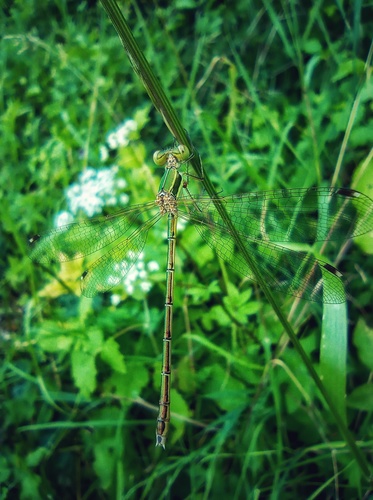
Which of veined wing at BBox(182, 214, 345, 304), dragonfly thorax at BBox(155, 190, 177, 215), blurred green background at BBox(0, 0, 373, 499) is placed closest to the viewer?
veined wing at BBox(182, 214, 345, 304)

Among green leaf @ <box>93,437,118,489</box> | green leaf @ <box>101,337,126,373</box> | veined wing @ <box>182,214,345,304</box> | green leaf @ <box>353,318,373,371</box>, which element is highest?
veined wing @ <box>182,214,345,304</box>

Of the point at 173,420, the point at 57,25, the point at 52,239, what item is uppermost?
the point at 57,25

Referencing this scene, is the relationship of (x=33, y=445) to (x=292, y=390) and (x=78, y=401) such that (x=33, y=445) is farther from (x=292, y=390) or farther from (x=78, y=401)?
(x=292, y=390)

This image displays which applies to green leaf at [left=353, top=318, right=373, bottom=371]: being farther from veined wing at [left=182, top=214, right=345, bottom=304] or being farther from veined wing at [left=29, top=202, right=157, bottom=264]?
veined wing at [left=29, top=202, right=157, bottom=264]

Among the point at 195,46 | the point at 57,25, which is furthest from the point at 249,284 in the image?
the point at 57,25

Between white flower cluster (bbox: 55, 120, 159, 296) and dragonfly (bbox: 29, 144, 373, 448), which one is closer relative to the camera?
dragonfly (bbox: 29, 144, 373, 448)

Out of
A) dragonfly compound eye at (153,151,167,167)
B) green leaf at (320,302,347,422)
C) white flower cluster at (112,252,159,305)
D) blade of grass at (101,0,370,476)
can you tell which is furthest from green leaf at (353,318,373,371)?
dragonfly compound eye at (153,151,167,167)

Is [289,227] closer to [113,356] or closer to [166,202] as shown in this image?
[166,202]

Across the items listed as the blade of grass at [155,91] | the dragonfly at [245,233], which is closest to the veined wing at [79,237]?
the dragonfly at [245,233]

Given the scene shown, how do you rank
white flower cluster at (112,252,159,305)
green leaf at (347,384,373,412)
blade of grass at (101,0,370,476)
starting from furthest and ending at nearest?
white flower cluster at (112,252,159,305) → green leaf at (347,384,373,412) → blade of grass at (101,0,370,476)
